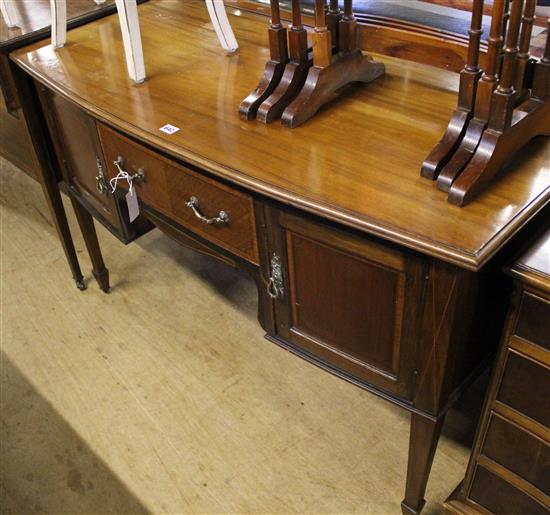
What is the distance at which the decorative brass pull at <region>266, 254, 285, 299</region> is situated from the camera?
1.00 m

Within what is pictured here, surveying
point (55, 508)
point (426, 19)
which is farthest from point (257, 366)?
point (426, 19)

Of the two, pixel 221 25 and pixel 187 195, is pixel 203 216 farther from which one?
pixel 221 25

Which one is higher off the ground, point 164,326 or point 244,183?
point 244,183

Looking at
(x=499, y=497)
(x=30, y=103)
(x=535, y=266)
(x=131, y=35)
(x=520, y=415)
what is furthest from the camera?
(x=30, y=103)

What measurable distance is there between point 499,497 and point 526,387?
0.87 feet

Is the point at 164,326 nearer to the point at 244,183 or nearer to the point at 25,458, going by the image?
the point at 25,458

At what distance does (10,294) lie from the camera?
181 centimetres

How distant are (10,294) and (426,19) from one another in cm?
130

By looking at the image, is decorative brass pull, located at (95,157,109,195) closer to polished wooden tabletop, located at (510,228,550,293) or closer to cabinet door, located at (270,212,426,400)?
cabinet door, located at (270,212,426,400)

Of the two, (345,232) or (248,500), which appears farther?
(248,500)

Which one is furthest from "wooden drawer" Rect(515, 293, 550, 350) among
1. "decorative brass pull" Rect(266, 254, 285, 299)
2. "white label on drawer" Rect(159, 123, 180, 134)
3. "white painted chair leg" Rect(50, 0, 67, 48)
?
"white painted chair leg" Rect(50, 0, 67, 48)

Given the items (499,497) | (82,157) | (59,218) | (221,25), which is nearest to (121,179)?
(82,157)

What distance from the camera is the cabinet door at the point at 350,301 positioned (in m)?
0.87

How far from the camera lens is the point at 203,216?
107cm
